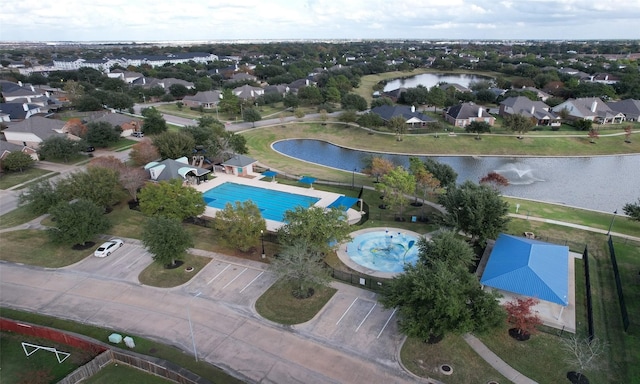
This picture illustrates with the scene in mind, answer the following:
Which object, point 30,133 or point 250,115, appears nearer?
point 30,133

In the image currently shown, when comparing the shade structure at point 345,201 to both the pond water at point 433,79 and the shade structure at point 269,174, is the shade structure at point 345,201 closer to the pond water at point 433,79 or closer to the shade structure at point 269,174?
the shade structure at point 269,174

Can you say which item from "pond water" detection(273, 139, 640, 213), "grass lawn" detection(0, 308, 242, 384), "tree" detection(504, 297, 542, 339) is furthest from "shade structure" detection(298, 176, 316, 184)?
"tree" detection(504, 297, 542, 339)

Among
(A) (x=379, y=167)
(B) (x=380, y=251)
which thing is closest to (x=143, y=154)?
(A) (x=379, y=167)

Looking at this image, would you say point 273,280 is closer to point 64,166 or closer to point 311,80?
point 64,166

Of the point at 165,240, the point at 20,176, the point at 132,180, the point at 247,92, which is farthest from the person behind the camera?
the point at 247,92

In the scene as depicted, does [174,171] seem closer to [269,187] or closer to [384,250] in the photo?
[269,187]

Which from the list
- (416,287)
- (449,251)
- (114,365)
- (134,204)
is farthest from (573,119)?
(114,365)

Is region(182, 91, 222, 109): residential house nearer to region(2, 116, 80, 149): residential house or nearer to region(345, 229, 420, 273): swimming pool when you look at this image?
region(2, 116, 80, 149): residential house
